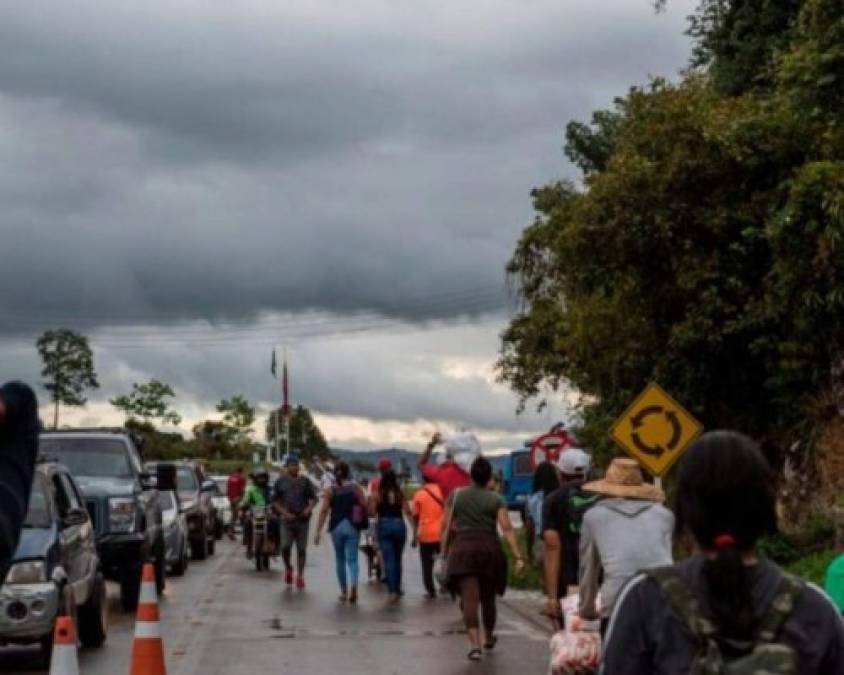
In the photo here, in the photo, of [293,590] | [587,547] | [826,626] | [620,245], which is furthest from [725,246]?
[826,626]

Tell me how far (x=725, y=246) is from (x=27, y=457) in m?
26.5

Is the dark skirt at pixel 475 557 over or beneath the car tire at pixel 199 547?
over

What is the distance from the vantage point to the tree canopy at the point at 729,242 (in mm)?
26375

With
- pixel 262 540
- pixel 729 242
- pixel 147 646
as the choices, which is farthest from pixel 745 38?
pixel 147 646

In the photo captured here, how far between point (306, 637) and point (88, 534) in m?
2.59

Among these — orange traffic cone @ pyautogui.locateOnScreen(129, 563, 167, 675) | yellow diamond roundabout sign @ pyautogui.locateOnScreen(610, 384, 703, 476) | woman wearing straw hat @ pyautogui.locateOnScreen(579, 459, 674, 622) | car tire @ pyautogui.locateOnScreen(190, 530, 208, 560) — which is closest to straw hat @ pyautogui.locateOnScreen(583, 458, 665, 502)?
woman wearing straw hat @ pyautogui.locateOnScreen(579, 459, 674, 622)

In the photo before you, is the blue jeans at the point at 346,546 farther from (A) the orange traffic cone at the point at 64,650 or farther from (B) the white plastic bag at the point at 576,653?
(A) the orange traffic cone at the point at 64,650

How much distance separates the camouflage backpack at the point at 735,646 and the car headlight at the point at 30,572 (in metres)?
12.6

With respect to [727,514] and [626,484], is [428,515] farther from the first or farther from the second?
[727,514]

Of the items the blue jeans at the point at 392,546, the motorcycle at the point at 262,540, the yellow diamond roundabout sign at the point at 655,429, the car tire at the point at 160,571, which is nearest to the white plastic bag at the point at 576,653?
the yellow diamond roundabout sign at the point at 655,429

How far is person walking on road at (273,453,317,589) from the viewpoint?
2761 centimetres

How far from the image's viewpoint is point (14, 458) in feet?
12.8

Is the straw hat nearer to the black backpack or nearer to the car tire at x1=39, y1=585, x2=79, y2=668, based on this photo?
the black backpack

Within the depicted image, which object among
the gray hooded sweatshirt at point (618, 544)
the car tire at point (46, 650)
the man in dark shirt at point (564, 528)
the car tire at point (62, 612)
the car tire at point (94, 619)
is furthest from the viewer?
the car tire at point (94, 619)
